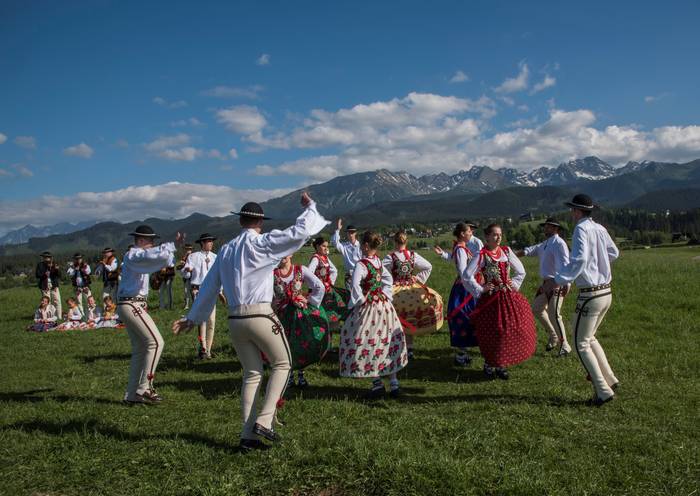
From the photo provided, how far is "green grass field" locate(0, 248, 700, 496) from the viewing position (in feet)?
15.0

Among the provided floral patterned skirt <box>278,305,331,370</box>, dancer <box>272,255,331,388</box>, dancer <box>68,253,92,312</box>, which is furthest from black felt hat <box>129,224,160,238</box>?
dancer <box>68,253,92,312</box>

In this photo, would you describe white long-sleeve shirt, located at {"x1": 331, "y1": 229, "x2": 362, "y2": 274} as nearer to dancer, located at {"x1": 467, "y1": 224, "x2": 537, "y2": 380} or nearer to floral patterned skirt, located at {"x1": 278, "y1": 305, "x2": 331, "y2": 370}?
floral patterned skirt, located at {"x1": 278, "y1": 305, "x2": 331, "y2": 370}

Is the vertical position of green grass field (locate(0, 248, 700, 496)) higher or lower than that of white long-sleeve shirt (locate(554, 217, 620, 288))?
lower

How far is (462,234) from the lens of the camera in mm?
9695

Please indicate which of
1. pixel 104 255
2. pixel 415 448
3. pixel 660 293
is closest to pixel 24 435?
pixel 415 448

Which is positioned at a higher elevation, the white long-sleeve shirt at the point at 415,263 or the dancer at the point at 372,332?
the white long-sleeve shirt at the point at 415,263

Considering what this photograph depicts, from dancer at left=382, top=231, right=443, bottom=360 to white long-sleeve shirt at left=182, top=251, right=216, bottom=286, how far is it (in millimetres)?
4585

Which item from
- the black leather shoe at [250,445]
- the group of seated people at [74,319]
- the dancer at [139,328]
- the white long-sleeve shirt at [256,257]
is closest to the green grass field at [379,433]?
the black leather shoe at [250,445]

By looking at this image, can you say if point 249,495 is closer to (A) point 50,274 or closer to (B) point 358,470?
(B) point 358,470

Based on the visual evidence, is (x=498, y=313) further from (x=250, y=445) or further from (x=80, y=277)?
(x=80, y=277)

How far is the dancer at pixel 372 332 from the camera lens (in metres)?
7.51

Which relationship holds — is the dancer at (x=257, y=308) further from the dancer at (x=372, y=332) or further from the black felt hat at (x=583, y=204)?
the black felt hat at (x=583, y=204)

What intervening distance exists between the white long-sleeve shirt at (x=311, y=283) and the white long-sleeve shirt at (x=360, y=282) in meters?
1.02

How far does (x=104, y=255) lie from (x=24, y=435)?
12.9m
